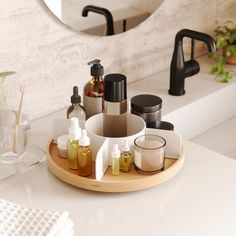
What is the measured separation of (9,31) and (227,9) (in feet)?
3.46

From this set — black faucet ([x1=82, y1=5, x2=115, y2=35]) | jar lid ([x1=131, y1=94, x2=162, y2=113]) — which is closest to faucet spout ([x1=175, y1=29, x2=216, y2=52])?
black faucet ([x1=82, y1=5, x2=115, y2=35])

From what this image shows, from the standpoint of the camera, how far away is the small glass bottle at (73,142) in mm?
1395

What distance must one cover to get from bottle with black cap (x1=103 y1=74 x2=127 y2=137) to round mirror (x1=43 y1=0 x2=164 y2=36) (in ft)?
1.12

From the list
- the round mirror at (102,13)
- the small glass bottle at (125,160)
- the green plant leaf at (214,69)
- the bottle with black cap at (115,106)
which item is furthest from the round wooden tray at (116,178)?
the green plant leaf at (214,69)

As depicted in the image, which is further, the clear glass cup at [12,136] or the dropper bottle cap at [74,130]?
the clear glass cup at [12,136]

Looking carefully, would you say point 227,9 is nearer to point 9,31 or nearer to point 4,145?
point 9,31

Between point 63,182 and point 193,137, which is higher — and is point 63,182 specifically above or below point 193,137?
above

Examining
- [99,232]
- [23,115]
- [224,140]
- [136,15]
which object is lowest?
[224,140]

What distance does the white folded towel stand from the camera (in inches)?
46.4

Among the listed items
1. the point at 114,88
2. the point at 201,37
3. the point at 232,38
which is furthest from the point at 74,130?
the point at 232,38

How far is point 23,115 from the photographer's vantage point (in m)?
1.54

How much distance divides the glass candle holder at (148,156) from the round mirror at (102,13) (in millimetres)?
502

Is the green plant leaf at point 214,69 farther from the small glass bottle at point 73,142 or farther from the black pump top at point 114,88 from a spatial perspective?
the small glass bottle at point 73,142

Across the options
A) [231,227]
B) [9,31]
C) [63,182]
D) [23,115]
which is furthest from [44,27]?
[231,227]
